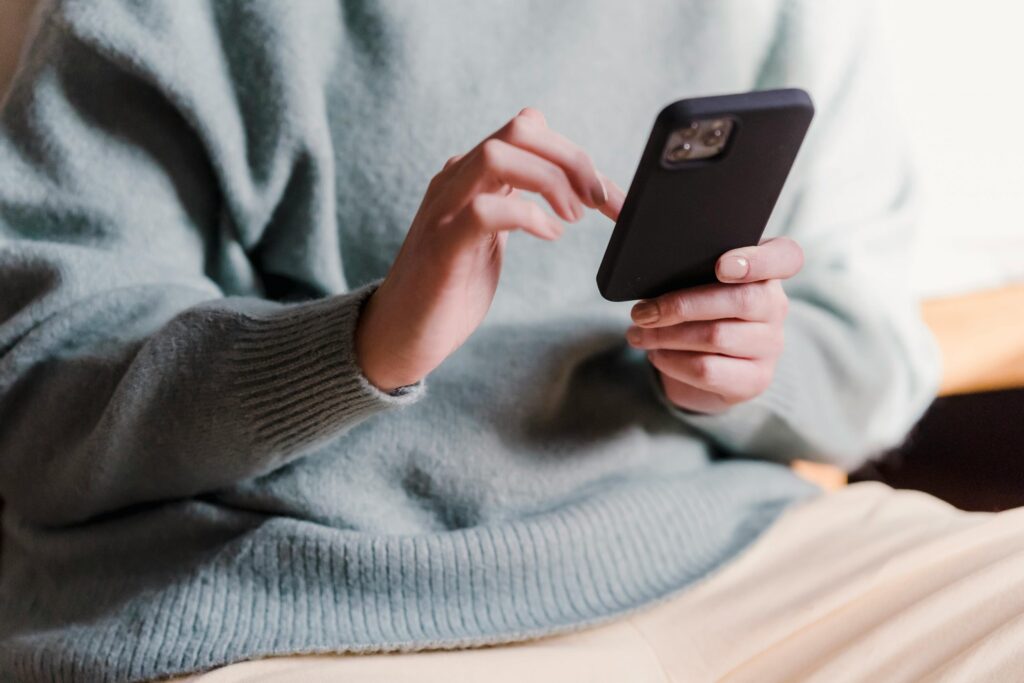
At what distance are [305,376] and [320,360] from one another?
0.04ft

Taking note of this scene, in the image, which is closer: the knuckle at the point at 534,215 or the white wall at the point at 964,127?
the knuckle at the point at 534,215

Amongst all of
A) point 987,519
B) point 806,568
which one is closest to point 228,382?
point 806,568

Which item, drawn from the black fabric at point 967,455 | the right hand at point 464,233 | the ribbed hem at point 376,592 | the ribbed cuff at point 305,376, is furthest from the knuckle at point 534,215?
the black fabric at point 967,455

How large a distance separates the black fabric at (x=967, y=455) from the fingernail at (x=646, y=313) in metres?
0.44

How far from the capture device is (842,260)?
0.70 m

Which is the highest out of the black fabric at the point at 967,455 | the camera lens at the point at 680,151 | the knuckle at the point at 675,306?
the camera lens at the point at 680,151

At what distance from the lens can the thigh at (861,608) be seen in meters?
0.50

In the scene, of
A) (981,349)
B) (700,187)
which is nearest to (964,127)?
(981,349)

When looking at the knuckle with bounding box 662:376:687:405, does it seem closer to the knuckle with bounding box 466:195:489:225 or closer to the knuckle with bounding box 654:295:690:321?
the knuckle with bounding box 654:295:690:321

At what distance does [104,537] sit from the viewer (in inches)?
22.0

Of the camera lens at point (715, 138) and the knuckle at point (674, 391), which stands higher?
the camera lens at point (715, 138)

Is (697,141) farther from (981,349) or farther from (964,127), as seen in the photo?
(964,127)

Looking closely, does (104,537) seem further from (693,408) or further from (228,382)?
(693,408)

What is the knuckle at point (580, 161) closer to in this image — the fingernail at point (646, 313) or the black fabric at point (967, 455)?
the fingernail at point (646, 313)
